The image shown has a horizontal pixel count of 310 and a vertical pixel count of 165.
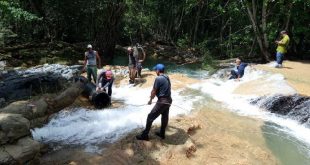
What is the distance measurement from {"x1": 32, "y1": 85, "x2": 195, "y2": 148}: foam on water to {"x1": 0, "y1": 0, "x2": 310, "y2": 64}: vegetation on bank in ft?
24.3

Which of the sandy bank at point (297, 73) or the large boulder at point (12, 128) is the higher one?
the sandy bank at point (297, 73)

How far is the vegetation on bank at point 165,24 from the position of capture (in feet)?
72.9

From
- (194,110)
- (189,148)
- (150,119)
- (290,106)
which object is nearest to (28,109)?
(150,119)

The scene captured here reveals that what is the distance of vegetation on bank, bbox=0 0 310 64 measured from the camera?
22234 millimetres

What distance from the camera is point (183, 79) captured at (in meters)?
18.2

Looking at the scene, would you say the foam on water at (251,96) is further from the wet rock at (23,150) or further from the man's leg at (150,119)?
the wet rock at (23,150)

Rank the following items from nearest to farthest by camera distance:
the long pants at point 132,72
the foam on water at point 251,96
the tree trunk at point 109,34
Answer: the foam on water at point 251,96, the long pants at point 132,72, the tree trunk at point 109,34

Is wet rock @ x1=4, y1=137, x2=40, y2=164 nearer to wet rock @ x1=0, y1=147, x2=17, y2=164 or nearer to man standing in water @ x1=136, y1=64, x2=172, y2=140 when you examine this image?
wet rock @ x1=0, y1=147, x2=17, y2=164

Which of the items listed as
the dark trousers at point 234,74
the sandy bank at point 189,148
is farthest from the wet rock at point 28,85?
the dark trousers at point 234,74

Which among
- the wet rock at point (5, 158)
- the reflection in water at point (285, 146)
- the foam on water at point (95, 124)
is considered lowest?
the reflection in water at point (285, 146)

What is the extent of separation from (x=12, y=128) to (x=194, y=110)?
6769 millimetres

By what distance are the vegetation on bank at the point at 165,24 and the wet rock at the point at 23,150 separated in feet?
34.1

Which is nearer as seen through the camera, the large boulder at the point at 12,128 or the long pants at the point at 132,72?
the large boulder at the point at 12,128

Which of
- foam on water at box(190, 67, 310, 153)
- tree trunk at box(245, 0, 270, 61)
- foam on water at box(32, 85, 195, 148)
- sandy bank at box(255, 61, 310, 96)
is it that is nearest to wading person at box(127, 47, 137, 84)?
foam on water at box(190, 67, 310, 153)
